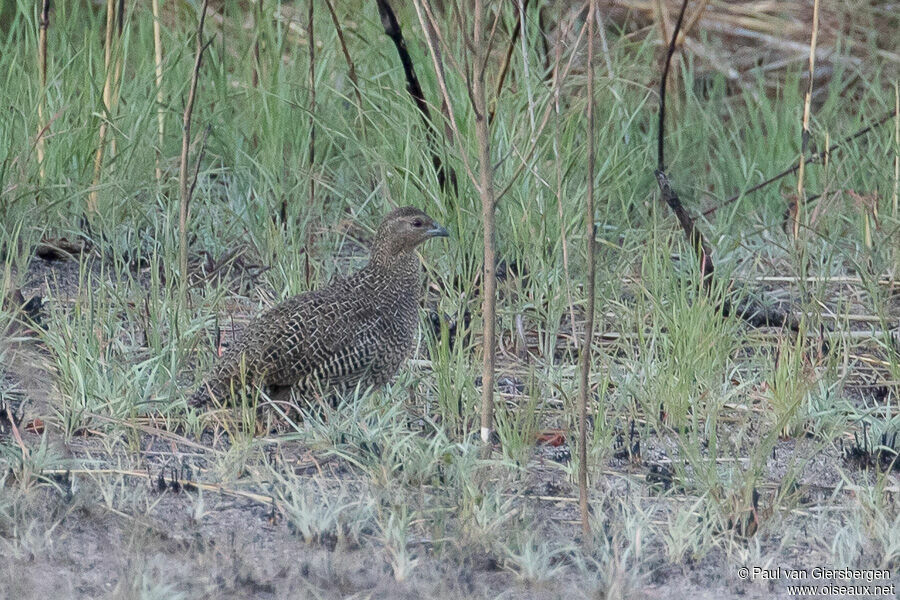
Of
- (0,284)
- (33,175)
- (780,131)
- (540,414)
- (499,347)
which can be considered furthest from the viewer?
(780,131)

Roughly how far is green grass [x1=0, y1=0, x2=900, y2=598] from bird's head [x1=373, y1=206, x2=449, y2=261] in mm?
325

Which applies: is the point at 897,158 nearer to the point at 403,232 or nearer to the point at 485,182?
the point at 403,232

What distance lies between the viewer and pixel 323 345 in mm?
4156

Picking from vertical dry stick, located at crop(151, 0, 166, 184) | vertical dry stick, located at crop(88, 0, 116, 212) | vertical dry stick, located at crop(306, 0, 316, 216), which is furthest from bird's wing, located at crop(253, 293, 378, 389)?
vertical dry stick, located at crop(88, 0, 116, 212)

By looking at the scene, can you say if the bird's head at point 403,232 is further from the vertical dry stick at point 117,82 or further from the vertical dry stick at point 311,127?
the vertical dry stick at point 117,82

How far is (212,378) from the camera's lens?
4.13m

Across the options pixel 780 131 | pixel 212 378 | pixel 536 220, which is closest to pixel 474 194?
pixel 536 220

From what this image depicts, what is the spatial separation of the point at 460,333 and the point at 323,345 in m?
0.45

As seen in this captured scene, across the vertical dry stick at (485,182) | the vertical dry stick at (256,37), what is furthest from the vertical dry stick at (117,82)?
the vertical dry stick at (485,182)

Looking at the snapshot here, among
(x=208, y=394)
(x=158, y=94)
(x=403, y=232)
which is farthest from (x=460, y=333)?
(x=158, y=94)

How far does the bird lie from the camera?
412 cm

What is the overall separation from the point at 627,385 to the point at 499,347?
2.59 ft

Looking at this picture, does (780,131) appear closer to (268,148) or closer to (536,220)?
(536,220)

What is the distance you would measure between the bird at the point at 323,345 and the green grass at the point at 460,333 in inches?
4.2
